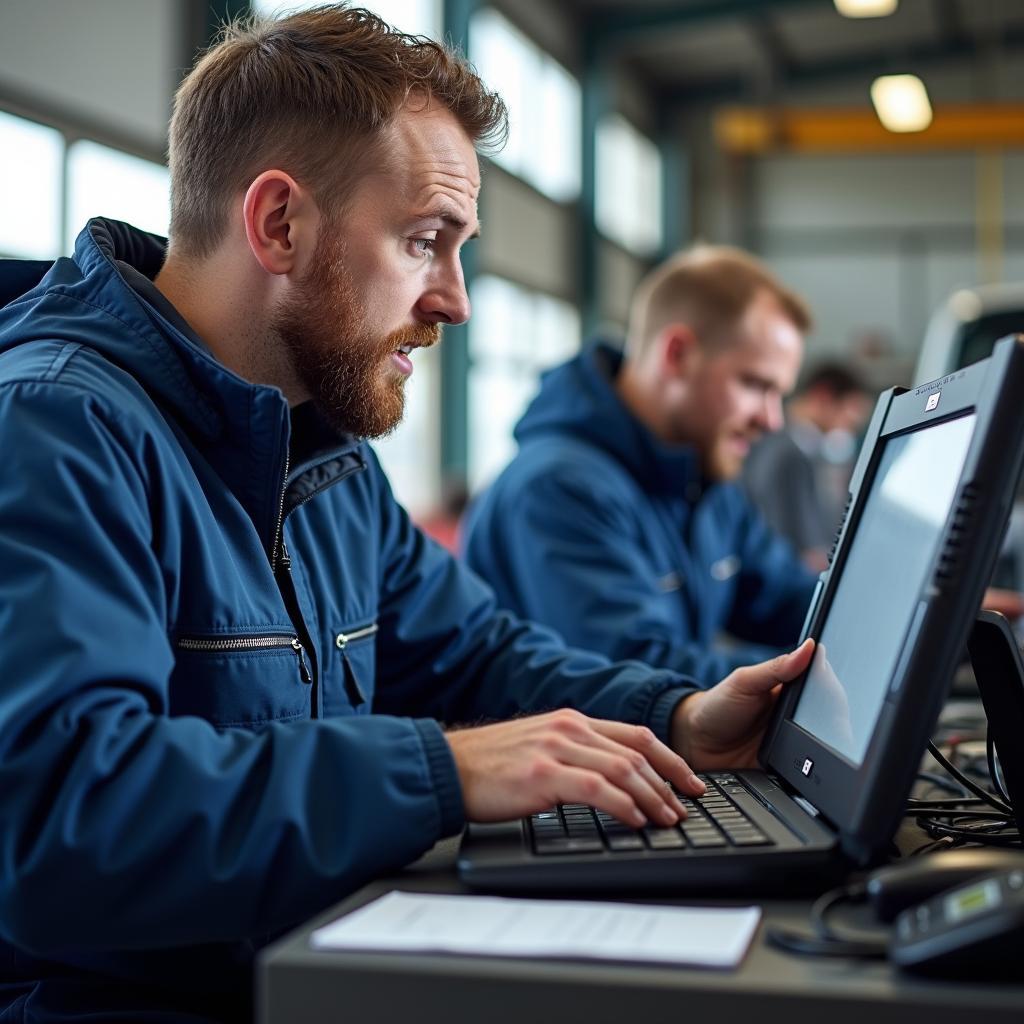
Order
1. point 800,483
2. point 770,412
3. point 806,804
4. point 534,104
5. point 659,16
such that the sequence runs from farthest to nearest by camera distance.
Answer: point 659,16 → point 534,104 → point 800,483 → point 770,412 → point 806,804

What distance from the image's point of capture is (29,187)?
4059 mm

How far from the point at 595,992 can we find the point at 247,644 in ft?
1.84

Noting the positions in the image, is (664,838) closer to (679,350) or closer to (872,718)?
(872,718)

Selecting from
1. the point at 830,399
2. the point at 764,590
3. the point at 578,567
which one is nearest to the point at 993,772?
the point at 578,567

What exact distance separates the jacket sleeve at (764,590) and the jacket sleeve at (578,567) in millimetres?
311

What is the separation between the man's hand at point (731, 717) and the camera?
128 cm

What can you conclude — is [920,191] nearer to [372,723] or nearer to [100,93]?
[100,93]

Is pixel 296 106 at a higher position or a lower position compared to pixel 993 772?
higher

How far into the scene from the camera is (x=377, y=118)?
137 centimetres

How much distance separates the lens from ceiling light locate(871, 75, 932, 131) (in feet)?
26.1

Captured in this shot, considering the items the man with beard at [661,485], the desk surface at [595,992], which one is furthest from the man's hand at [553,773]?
the man with beard at [661,485]

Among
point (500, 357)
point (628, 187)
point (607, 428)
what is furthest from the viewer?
point (628, 187)

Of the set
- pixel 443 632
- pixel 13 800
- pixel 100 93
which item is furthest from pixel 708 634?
pixel 100 93

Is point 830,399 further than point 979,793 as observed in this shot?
Yes
